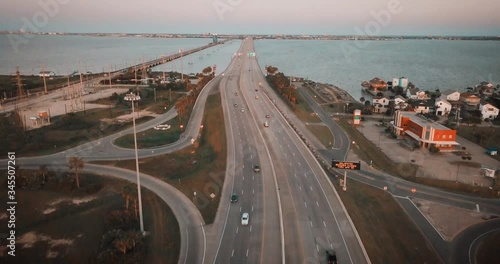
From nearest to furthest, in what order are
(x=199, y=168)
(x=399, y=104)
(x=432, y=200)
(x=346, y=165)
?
(x=432, y=200) < (x=346, y=165) < (x=199, y=168) < (x=399, y=104)

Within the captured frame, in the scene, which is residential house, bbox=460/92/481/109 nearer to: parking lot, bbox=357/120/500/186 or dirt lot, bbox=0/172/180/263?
parking lot, bbox=357/120/500/186

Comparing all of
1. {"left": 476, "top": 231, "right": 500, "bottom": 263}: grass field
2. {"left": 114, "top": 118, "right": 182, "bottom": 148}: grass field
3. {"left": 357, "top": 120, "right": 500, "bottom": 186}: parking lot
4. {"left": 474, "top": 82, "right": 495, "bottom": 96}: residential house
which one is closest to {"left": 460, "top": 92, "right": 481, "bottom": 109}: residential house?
{"left": 474, "top": 82, "right": 495, "bottom": 96}: residential house

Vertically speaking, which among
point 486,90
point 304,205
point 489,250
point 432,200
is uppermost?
point 486,90

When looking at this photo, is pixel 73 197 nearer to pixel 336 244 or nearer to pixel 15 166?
pixel 15 166

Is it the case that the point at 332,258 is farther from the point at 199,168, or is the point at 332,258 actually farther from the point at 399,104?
the point at 399,104

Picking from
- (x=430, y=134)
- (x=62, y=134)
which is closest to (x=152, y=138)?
(x=62, y=134)

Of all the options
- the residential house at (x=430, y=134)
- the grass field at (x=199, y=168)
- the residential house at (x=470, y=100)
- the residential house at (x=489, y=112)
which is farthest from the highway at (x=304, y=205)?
the residential house at (x=470, y=100)

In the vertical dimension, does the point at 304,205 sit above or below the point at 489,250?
above
